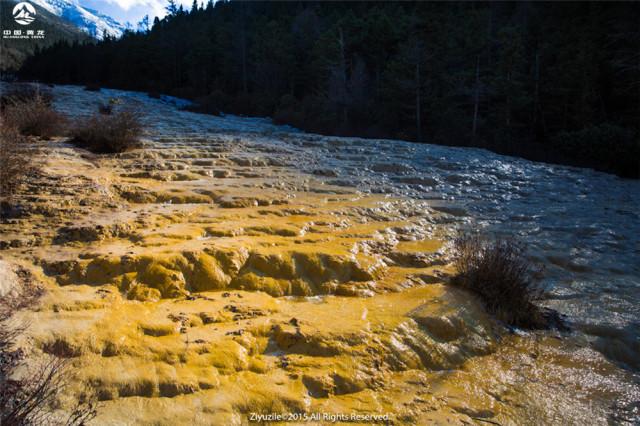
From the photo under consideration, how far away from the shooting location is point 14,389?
2012mm

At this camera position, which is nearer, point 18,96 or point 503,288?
point 503,288

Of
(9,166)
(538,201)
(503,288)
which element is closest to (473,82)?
(538,201)

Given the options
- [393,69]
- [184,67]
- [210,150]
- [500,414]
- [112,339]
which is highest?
[184,67]

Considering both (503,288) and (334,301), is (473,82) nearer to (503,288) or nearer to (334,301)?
(503,288)

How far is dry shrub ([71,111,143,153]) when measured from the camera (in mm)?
7562

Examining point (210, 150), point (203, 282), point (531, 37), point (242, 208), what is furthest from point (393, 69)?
point (203, 282)

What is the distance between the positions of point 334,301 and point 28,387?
7.51 feet

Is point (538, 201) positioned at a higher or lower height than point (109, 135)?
lower

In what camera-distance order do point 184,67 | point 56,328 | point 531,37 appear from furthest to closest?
point 184,67
point 531,37
point 56,328

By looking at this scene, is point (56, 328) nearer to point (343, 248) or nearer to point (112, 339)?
point (112, 339)

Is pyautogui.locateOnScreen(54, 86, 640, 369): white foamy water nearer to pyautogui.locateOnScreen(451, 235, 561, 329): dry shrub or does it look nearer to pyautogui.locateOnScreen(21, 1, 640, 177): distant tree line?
pyautogui.locateOnScreen(451, 235, 561, 329): dry shrub

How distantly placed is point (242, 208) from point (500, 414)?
12.8 ft

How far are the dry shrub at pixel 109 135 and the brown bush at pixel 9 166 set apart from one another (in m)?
2.43

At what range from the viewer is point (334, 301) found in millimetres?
3734
